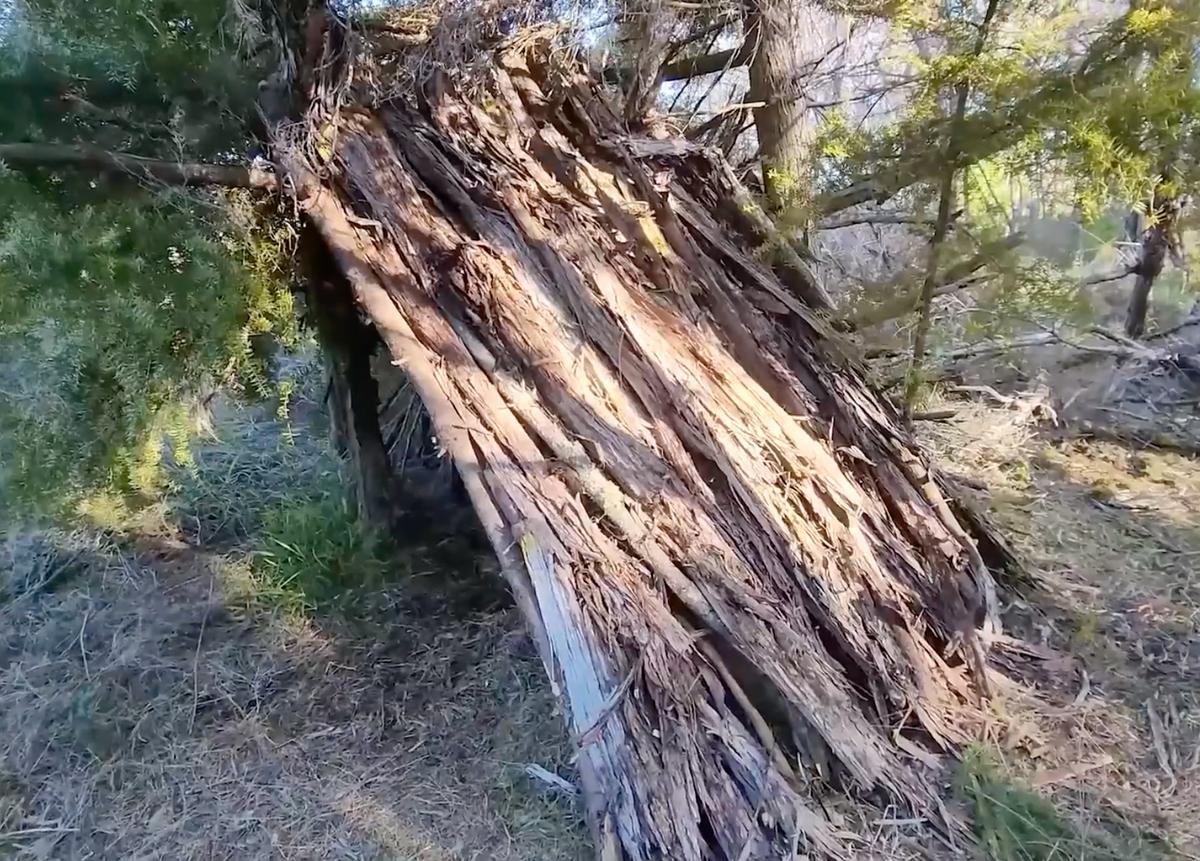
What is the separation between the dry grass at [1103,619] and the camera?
2322mm

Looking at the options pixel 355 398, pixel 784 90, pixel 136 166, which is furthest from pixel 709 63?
pixel 136 166

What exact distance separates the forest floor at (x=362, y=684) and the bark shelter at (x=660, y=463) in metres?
0.31

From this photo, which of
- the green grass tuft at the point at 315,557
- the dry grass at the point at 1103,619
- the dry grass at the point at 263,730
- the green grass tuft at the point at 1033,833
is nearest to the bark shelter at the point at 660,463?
the green grass tuft at the point at 1033,833

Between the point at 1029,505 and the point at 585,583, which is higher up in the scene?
the point at 585,583

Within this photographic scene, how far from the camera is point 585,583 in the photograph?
234cm

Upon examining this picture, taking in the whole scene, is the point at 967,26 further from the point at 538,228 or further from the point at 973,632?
the point at 973,632

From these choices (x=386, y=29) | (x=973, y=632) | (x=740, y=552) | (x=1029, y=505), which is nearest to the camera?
(x=740, y=552)

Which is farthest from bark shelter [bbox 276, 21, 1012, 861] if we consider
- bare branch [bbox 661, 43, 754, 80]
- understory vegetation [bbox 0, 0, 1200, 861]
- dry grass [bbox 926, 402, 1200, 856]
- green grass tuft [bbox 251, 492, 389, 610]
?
green grass tuft [bbox 251, 492, 389, 610]

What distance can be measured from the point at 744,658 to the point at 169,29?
2.59m

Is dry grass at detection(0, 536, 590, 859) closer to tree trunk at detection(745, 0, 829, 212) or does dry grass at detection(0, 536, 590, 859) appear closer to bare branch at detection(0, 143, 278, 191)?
bare branch at detection(0, 143, 278, 191)

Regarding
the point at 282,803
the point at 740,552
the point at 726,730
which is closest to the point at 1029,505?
the point at 740,552

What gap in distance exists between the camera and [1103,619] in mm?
3016

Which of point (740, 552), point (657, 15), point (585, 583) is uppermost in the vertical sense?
point (657, 15)

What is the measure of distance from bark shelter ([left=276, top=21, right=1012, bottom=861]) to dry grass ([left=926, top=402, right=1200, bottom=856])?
0.28 meters
